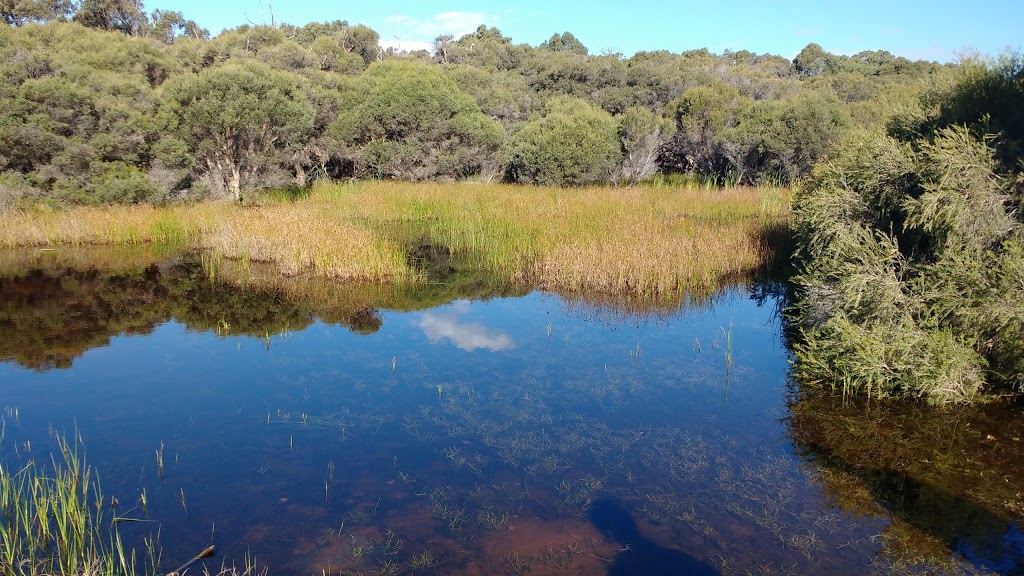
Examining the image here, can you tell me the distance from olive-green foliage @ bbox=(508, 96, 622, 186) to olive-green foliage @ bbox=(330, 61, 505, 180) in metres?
1.50

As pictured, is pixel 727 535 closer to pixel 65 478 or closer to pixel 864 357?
pixel 864 357

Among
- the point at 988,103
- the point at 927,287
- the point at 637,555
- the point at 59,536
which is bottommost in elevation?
the point at 637,555

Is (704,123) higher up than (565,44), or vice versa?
(565,44)

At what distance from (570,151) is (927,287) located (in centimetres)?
1481

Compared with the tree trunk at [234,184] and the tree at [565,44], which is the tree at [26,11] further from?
the tree at [565,44]

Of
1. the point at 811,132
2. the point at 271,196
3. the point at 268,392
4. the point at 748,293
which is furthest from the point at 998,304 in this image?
the point at 271,196

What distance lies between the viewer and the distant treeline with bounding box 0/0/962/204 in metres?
14.9

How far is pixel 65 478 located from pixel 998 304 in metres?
7.86

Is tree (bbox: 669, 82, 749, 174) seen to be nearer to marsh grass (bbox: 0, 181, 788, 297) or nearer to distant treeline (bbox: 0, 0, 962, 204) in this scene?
distant treeline (bbox: 0, 0, 962, 204)

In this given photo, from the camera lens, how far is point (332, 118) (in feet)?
71.0

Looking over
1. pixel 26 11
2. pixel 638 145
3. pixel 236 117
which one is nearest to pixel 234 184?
pixel 236 117

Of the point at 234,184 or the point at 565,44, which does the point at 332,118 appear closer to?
the point at 234,184

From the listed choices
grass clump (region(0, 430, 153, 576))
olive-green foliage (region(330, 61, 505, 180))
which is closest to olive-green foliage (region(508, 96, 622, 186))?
olive-green foliage (region(330, 61, 505, 180))

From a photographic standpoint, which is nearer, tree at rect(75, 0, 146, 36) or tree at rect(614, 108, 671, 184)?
tree at rect(614, 108, 671, 184)
